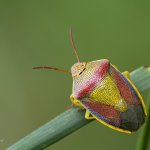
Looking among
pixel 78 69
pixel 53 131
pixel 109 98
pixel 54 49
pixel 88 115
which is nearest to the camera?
pixel 53 131

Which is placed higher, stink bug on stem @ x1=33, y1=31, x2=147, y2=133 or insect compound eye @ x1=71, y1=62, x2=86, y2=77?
insect compound eye @ x1=71, y1=62, x2=86, y2=77

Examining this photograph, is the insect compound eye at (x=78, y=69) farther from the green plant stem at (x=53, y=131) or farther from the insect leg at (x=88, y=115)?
the green plant stem at (x=53, y=131)

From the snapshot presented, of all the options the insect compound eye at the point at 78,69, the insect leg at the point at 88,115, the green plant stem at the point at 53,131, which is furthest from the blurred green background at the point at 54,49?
the green plant stem at the point at 53,131

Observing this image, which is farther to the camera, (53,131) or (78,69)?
(78,69)

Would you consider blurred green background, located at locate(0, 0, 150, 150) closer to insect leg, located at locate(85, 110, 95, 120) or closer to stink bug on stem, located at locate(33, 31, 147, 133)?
stink bug on stem, located at locate(33, 31, 147, 133)

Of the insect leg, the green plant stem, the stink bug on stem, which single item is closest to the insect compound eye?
the stink bug on stem

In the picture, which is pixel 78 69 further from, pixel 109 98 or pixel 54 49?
pixel 54 49

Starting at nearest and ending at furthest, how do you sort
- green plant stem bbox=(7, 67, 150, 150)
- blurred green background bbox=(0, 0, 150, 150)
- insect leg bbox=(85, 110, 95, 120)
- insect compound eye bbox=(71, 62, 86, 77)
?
green plant stem bbox=(7, 67, 150, 150)
insect leg bbox=(85, 110, 95, 120)
insect compound eye bbox=(71, 62, 86, 77)
blurred green background bbox=(0, 0, 150, 150)

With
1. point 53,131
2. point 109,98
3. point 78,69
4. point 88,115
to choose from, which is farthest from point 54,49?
point 53,131

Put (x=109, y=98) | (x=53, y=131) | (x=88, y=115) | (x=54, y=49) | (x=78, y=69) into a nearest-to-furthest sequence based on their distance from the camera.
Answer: (x=53, y=131)
(x=88, y=115)
(x=109, y=98)
(x=78, y=69)
(x=54, y=49)
